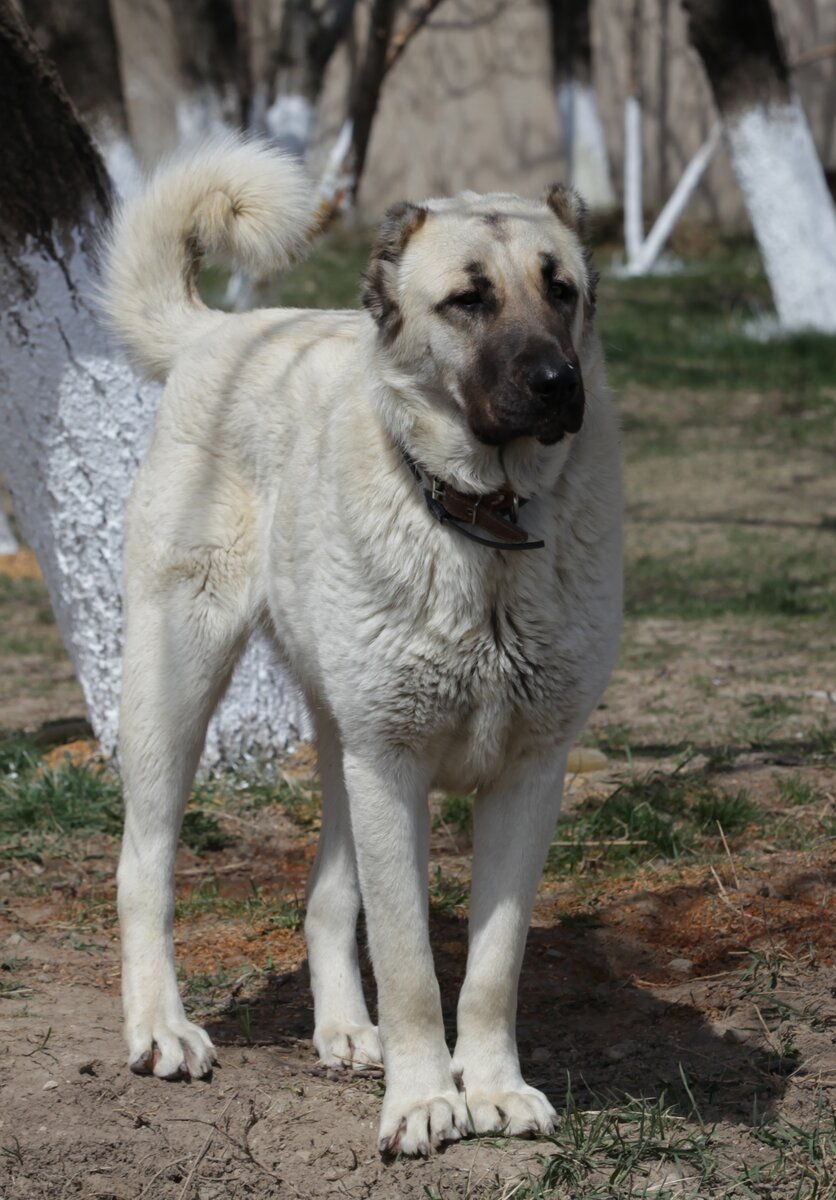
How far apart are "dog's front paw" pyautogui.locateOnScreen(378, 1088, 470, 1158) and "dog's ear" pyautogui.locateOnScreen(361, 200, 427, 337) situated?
4.59 feet

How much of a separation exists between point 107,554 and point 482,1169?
2.44 metres

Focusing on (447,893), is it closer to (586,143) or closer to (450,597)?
(450,597)

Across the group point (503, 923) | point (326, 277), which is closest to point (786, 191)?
point (326, 277)

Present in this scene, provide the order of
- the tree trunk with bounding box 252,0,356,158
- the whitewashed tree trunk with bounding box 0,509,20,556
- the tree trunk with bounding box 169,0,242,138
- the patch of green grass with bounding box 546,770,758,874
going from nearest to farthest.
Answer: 1. the patch of green grass with bounding box 546,770,758,874
2. the whitewashed tree trunk with bounding box 0,509,20,556
3. the tree trunk with bounding box 252,0,356,158
4. the tree trunk with bounding box 169,0,242,138

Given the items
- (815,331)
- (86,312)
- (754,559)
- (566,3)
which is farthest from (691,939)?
(566,3)

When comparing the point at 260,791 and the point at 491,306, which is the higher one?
the point at 491,306

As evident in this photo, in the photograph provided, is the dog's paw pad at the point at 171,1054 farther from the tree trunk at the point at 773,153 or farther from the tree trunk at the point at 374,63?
the tree trunk at the point at 773,153

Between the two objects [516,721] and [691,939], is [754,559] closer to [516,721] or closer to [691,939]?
[691,939]

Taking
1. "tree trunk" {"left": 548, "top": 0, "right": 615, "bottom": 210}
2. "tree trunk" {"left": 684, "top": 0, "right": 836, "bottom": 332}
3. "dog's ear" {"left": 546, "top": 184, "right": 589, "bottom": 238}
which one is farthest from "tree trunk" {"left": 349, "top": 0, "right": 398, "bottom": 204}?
"tree trunk" {"left": 548, "top": 0, "right": 615, "bottom": 210}

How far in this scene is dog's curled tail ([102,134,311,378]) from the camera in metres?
3.53

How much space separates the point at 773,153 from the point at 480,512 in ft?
28.5

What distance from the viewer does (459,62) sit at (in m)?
18.3

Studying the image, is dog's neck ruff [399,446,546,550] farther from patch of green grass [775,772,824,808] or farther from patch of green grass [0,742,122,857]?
patch of green grass [0,742,122,857]

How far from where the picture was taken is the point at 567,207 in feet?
9.95
